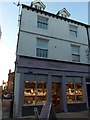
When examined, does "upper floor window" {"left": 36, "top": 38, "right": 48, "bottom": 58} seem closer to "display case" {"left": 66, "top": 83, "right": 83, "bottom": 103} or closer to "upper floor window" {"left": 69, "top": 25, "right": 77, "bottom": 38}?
"upper floor window" {"left": 69, "top": 25, "right": 77, "bottom": 38}

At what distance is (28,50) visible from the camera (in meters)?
13.3

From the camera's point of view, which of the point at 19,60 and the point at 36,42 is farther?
the point at 36,42

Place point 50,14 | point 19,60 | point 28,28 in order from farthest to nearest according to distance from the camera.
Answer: point 50,14 < point 28,28 < point 19,60

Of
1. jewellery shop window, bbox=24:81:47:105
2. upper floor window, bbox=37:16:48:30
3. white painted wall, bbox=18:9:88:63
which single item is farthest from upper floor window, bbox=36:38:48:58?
jewellery shop window, bbox=24:81:47:105

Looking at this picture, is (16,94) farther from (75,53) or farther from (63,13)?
(63,13)

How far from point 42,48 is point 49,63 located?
59.3 inches

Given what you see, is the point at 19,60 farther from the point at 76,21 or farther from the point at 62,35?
the point at 76,21

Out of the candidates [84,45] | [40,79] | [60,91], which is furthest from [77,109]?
[84,45]

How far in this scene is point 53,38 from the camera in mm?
14938

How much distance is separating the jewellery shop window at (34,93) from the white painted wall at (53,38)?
2487 millimetres

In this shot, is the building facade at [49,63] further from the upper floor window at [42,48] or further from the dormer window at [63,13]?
the dormer window at [63,13]

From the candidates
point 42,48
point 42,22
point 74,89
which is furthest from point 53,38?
point 74,89

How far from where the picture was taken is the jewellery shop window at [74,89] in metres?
14.6

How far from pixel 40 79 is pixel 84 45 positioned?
6.46 meters
